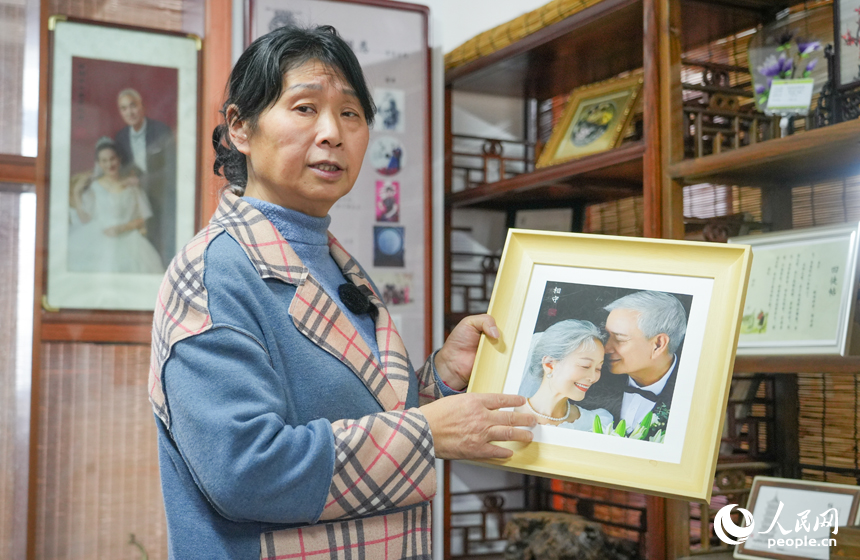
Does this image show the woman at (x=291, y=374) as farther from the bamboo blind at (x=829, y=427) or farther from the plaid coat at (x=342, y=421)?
the bamboo blind at (x=829, y=427)

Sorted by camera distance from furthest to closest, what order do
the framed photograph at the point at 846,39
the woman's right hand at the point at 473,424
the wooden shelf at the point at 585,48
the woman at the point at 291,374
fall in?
the wooden shelf at the point at 585,48 < the framed photograph at the point at 846,39 < the woman's right hand at the point at 473,424 < the woman at the point at 291,374

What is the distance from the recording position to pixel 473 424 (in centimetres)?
104

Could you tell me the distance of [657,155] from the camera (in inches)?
66.9

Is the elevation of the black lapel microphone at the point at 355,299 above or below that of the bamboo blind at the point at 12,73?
below

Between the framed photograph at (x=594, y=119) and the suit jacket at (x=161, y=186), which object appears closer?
the framed photograph at (x=594, y=119)

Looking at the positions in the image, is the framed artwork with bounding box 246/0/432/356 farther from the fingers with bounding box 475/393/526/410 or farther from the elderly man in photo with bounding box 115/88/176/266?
the fingers with bounding box 475/393/526/410

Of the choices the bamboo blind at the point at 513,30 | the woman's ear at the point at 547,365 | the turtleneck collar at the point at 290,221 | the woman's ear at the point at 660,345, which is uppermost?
the bamboo blind at the point at 513,30

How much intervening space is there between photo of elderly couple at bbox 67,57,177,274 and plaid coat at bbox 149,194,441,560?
1161mm

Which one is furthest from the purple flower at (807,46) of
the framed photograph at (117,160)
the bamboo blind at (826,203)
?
the framed photograph at (117,160)

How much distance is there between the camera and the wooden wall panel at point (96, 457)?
208cm

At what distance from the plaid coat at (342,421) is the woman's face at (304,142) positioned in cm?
6

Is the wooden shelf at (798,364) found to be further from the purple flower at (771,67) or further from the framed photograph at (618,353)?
the purple flower at (771,67)

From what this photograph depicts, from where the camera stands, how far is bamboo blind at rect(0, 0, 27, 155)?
2082 millimetres

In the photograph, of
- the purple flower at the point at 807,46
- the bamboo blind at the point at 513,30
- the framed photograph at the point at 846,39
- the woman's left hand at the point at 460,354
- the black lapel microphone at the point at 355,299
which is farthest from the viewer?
the bamboo blind at the point at 513,30
